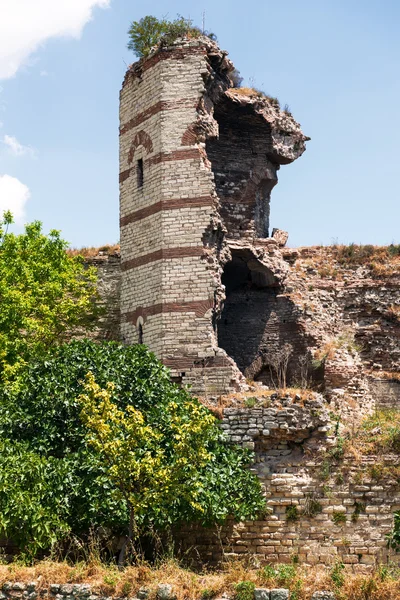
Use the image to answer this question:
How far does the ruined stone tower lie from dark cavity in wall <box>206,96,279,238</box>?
3 centimetres

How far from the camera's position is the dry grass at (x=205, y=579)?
13617mm

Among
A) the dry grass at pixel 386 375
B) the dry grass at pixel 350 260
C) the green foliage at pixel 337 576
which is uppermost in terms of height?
the dry grass at pixel 350 260

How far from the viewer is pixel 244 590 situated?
13844 millimetres

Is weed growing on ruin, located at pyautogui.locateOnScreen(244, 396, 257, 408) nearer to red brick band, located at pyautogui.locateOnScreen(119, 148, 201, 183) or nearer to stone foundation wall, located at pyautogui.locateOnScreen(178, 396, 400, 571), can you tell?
stone foundation wall, located at pyautogui.locateOnScreen(178, 396, 400, 571)

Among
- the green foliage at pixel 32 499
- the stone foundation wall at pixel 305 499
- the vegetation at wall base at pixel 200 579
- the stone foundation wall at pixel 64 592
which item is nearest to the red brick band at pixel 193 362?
the stone foundation wall at pixel 305 499

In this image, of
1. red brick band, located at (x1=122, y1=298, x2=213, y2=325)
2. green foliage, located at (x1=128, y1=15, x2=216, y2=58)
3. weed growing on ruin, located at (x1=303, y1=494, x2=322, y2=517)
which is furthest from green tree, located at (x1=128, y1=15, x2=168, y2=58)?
weed growing on ruin, located at (x1=303, y1=494, x2=322, y2=517)

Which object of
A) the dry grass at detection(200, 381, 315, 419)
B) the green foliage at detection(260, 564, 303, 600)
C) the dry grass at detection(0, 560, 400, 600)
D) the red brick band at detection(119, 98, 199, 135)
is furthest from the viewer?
the red brick band at detection(119, 98, 199, 135)

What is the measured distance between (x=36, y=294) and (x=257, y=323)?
18.9ft

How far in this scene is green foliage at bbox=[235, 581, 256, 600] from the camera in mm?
13758

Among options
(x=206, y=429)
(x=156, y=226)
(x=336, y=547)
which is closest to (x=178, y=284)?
(x=156, y=226)

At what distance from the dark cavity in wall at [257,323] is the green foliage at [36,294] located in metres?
3.71

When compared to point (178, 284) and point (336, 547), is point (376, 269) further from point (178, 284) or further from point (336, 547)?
point (336, 547)

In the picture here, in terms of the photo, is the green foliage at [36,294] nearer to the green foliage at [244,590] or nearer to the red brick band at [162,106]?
the red brick band at [162,106]

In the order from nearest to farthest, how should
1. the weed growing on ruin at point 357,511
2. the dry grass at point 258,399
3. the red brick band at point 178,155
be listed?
the weed growing on ruin at point 357,511 → the dry grass at point 258,399 → the red brick band at point 178,155
